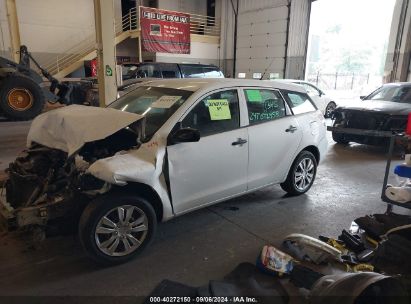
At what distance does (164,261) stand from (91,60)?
1483 cm

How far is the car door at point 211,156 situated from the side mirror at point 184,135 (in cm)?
7

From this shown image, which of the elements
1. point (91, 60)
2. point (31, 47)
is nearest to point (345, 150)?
point (91, 60)

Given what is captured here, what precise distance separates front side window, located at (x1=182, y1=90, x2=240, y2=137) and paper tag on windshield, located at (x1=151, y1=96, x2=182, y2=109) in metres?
0.23

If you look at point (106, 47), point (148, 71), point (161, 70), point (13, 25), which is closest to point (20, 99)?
point (148, 71)

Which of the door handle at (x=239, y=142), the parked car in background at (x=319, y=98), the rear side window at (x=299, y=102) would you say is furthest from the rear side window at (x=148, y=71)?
the door handle at (x=239, y=142)

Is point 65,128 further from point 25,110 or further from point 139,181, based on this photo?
point 25,110

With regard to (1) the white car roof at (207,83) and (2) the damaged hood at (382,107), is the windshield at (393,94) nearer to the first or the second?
(2) the damaged hood at (382,107)

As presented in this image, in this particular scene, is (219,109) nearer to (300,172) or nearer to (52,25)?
(300,172)

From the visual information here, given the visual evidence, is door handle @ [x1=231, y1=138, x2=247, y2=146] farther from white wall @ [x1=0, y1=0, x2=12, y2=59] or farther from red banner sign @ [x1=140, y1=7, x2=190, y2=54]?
white wall @ [x1=0, y1=0, x2=12, y2=59]

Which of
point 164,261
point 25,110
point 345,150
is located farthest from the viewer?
point 25,110

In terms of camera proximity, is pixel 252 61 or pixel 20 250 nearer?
pixel 20 250

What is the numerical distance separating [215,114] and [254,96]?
2.21ft

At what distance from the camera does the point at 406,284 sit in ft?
6.71

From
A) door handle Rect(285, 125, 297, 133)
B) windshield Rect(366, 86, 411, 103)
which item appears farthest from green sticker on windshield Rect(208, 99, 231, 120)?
windshield Rect(366, 86, 411, 103)
